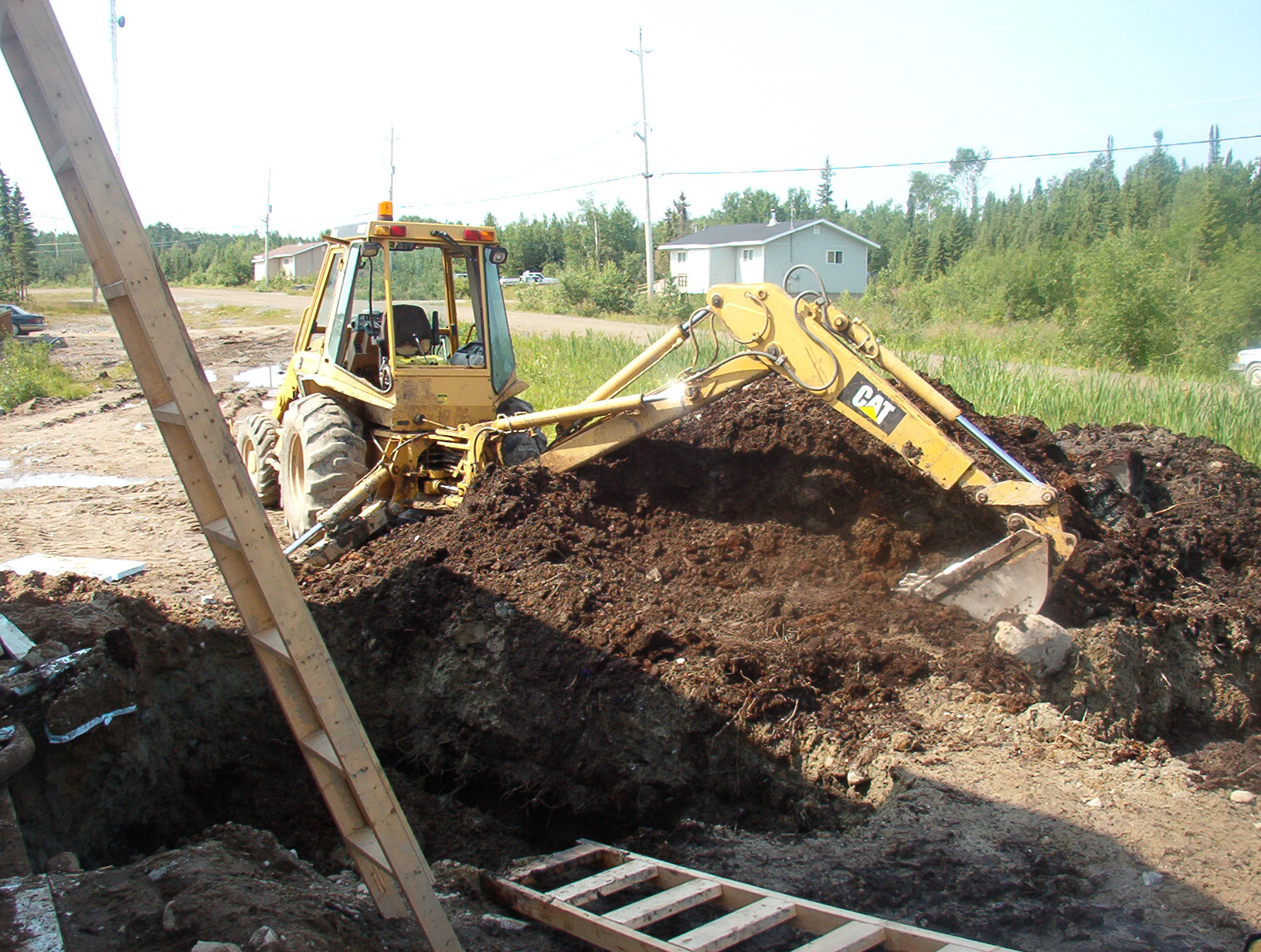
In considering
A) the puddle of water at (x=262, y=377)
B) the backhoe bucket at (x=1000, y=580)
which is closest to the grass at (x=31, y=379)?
the puddle of water at (x=262, y=377)

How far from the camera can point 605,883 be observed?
11.0 feet

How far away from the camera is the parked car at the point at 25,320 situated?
27.3 meters

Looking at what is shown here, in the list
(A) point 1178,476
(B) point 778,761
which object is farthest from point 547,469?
(A) point 1178,476

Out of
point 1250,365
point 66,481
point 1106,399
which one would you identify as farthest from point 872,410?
point 1250,365

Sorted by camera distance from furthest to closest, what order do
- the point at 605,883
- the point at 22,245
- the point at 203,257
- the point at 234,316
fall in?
the point at 203,257
the point at 234,316
the point at 22,245
the point at 605,883

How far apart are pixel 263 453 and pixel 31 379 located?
1206 centimetres

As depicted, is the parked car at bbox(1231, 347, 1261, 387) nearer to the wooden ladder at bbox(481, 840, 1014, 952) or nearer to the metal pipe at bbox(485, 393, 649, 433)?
the metal pipe at bbox(485, 393, 649, 433)

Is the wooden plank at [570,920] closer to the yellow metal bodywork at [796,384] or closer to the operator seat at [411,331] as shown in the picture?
the yellow metal bodywork at [796,384]

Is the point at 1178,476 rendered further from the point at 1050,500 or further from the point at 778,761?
the point at 778,761

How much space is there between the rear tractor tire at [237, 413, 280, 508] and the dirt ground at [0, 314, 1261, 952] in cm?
144

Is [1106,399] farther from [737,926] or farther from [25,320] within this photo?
→ [25,320]

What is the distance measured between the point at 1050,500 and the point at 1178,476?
9.34 feet

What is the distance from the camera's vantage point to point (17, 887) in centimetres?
277

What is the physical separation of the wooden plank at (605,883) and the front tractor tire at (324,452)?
395 centimetres
